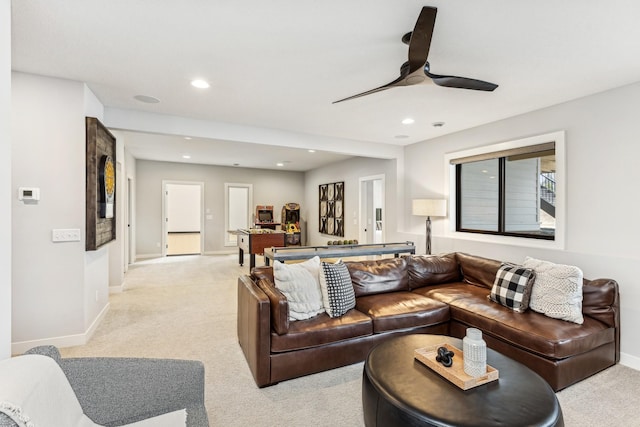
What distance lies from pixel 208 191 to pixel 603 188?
8.24m

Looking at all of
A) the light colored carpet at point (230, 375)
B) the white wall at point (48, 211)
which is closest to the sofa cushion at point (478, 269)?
the light colored carpet at point (230, 375)

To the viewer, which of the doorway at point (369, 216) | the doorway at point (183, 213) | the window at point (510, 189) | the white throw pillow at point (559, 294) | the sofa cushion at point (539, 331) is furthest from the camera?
the doorway at point (183, 213)

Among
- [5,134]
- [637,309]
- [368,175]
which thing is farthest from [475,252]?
[5,134]

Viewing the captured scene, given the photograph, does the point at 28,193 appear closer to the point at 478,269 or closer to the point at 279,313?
the point at 279,313

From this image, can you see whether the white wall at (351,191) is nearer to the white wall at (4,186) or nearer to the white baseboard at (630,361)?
the white baseboard at (630,361)

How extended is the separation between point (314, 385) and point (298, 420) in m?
0.40

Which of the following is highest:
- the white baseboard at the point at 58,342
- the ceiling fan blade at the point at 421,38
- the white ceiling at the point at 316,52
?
the white ceiling at the point at 316,52

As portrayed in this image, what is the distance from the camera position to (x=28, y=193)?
2.84m

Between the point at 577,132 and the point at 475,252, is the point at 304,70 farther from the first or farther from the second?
the point at 475,252

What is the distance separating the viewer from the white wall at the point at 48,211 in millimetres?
2840

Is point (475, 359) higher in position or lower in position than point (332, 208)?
lower

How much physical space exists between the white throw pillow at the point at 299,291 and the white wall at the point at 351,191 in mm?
3320

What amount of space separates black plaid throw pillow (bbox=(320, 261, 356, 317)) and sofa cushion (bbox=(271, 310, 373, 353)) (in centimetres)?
6

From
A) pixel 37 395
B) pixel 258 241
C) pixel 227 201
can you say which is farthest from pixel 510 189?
pixel 227 201
